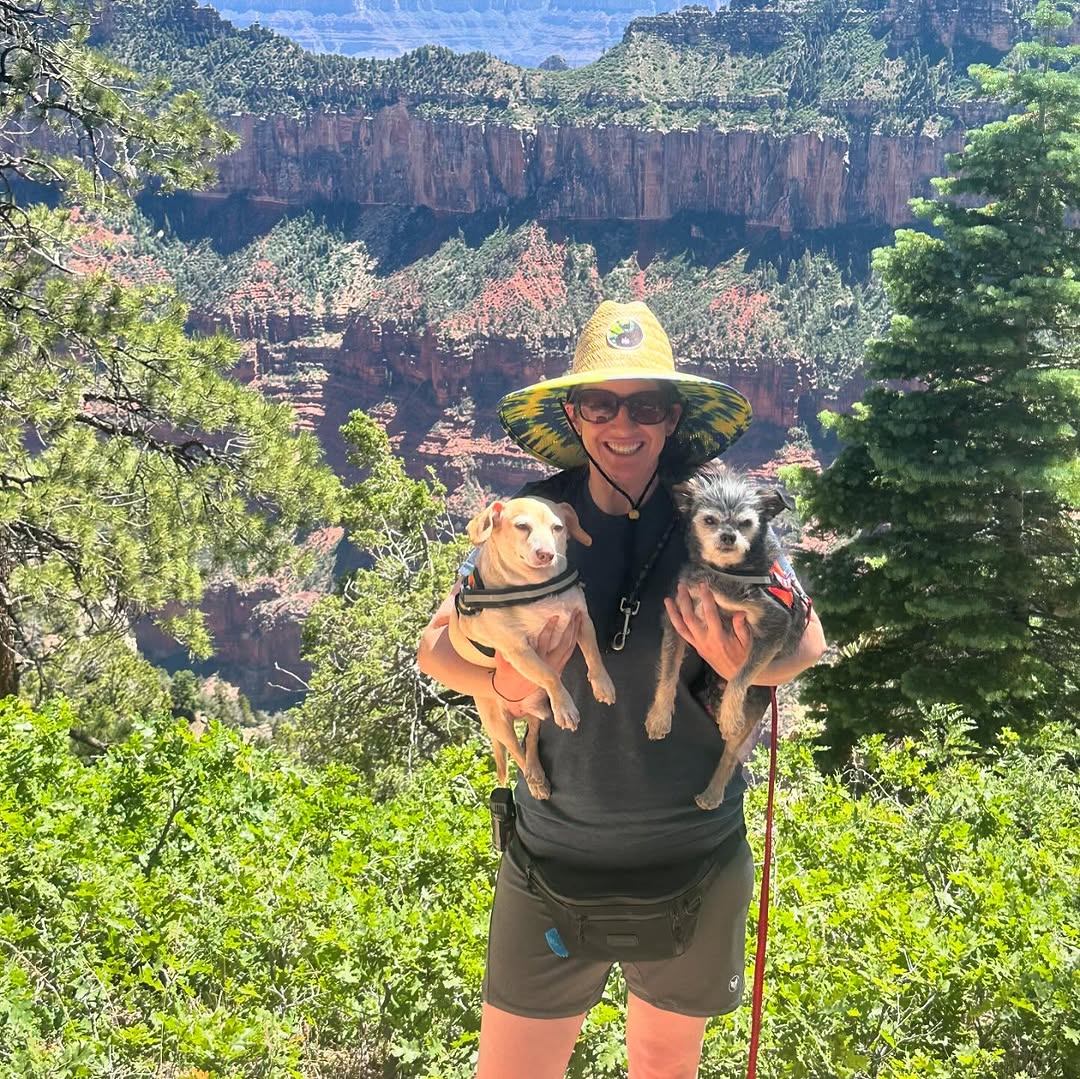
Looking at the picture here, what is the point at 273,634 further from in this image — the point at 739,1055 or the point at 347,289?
the point at 739,1055

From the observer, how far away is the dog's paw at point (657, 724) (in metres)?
2.19

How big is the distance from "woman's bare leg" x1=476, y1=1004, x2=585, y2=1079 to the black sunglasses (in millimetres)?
1387

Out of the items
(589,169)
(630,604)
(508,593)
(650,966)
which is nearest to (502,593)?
(508,593)

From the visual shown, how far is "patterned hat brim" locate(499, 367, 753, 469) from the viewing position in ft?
7.42

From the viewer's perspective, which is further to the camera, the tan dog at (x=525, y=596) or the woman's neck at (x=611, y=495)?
the woman's neck at (x=611, y=495)

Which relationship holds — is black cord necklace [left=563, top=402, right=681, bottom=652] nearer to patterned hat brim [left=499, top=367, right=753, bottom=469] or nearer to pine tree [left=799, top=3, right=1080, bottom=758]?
patterned hat brim [left=499, top=367, right=753, bottom=469]

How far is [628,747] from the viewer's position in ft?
7.36

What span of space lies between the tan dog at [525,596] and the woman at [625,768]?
0.21 feet

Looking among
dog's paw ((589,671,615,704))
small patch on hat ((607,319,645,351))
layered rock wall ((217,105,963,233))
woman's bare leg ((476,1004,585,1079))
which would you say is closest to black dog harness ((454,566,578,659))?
dog's paw ((589,671,615,704))

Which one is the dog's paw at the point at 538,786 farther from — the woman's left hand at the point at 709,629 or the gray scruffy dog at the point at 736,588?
the woman's left hand at the point at 709,629

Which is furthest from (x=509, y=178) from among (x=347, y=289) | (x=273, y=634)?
(x=273, y=634)

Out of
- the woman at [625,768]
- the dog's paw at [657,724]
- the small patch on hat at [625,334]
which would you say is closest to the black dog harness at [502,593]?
the woman at [625,768]

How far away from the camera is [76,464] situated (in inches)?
293

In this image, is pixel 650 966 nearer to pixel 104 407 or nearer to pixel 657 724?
pixel 657 724
